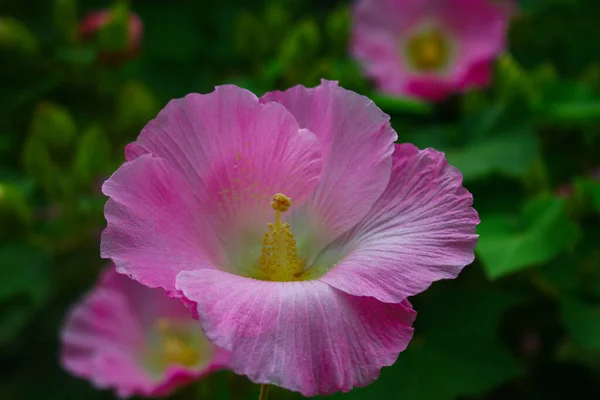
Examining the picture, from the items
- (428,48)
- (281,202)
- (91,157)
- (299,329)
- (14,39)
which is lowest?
(299,329)

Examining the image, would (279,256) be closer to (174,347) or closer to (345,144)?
(345,144)

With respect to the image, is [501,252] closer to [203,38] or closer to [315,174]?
[315,174]

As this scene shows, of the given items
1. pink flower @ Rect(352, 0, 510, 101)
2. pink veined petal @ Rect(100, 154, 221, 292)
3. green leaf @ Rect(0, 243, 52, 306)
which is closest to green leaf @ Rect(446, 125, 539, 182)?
pink flower @ Rect(352, 0, 510, 101)

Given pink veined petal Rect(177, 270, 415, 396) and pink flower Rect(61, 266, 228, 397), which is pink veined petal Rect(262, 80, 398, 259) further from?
pink flower Rect(61, 266, 228, 397)

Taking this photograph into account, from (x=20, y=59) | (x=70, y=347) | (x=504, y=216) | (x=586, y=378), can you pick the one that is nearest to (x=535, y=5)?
(x=504, y=216)

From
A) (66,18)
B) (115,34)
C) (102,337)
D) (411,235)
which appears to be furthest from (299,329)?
(66,18)

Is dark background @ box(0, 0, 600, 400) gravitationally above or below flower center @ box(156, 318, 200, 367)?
above

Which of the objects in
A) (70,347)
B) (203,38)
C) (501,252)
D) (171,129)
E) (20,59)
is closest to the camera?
(171,129)
